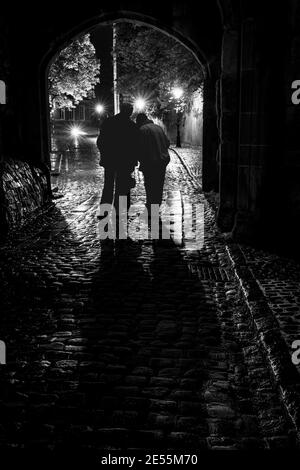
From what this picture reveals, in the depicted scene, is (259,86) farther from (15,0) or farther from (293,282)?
(15,0)

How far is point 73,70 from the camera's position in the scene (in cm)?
2448

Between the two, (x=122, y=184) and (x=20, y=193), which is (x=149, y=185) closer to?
(x=122, y=184)

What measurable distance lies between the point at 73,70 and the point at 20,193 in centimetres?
1679

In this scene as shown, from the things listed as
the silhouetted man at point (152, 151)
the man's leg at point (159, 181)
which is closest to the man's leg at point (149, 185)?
the silhouetted man at point (152, 151)

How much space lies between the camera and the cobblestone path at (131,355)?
295 centimetres

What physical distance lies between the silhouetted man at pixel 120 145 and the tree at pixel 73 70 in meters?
13.4

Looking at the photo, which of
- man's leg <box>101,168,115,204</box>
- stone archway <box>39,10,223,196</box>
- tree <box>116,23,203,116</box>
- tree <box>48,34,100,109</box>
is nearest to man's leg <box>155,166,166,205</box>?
man's leg <box>101,168,115,204</box>

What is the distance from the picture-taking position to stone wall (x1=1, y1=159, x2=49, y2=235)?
8492 mm

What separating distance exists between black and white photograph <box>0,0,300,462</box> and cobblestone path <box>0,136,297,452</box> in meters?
0.02

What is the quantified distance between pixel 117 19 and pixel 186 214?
17.9 ft

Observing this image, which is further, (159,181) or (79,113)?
(79,113)

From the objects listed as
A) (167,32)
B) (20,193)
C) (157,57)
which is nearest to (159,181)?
(20,193)

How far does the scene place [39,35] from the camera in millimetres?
11086
